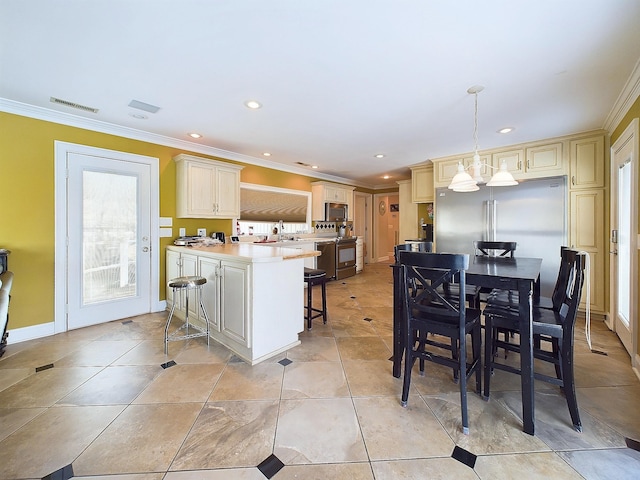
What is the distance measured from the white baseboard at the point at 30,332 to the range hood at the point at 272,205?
2769 mm

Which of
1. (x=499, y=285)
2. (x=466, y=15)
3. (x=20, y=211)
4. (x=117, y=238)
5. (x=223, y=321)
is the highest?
(x=466, y=15)

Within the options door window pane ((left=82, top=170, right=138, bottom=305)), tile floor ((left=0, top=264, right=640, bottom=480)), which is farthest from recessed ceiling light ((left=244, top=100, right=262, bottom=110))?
tile floor ((left=0, top=264, right=640, bottom=480))

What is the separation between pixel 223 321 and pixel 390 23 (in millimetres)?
2716

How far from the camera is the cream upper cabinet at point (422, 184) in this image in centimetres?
529

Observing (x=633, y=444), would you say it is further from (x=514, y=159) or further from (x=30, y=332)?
(x=30, y=332)

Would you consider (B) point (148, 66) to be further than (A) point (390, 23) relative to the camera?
Yes

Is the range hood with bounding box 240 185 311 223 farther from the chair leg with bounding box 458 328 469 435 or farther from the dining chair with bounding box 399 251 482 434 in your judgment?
the chair leg with bounding box 458 328 469 435

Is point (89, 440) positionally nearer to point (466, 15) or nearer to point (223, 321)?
point (223, 321)

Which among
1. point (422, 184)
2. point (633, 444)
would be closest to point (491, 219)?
point (422, 184)

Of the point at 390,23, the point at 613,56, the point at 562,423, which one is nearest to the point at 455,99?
the point at 613,56

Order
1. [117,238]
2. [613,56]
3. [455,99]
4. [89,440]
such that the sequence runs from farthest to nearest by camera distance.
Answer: [117,238] → [455,99] → [613,56] → [89,440]

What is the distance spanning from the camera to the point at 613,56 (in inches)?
77.2

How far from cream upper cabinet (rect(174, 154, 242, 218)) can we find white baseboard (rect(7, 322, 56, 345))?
1.87 m

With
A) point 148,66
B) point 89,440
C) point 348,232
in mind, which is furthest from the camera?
point 348,232
